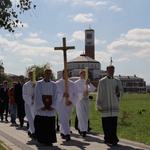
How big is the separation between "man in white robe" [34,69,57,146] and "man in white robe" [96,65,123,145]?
4.23ft

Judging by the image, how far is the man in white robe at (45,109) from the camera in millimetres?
10977

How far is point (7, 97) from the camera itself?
2092 cm

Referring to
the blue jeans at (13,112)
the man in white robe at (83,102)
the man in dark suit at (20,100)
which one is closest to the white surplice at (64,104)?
the man in white robe at (83,102)

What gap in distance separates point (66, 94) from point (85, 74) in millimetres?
1340

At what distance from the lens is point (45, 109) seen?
11.0m

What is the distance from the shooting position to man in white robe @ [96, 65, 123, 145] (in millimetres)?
10938

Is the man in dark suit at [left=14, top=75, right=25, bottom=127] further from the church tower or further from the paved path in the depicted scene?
the church tower

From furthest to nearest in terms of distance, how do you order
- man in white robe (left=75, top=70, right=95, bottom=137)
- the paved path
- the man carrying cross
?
1. man in white robe (left=75, top=70, right=95, bottom=137)
2. the man carrying cross
3. the paved path

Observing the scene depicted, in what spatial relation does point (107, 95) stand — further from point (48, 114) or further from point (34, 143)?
point (34, 143)

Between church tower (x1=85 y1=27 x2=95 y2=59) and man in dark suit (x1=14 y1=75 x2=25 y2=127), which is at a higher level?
church tower (x1=85 y1=27 x2=95 y2=59)

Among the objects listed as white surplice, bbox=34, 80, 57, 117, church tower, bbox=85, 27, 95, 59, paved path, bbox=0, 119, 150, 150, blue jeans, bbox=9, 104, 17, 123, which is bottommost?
paved path, bbox=0, 119, 150, 150

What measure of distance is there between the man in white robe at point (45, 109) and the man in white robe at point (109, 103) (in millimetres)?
1289

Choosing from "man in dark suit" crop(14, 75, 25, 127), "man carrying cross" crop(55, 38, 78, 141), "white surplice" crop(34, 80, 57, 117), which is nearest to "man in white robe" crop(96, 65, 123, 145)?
"white surplice" crop(34, 80, 57, 117)

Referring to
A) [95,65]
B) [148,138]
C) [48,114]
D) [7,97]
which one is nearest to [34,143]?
[48,114]
